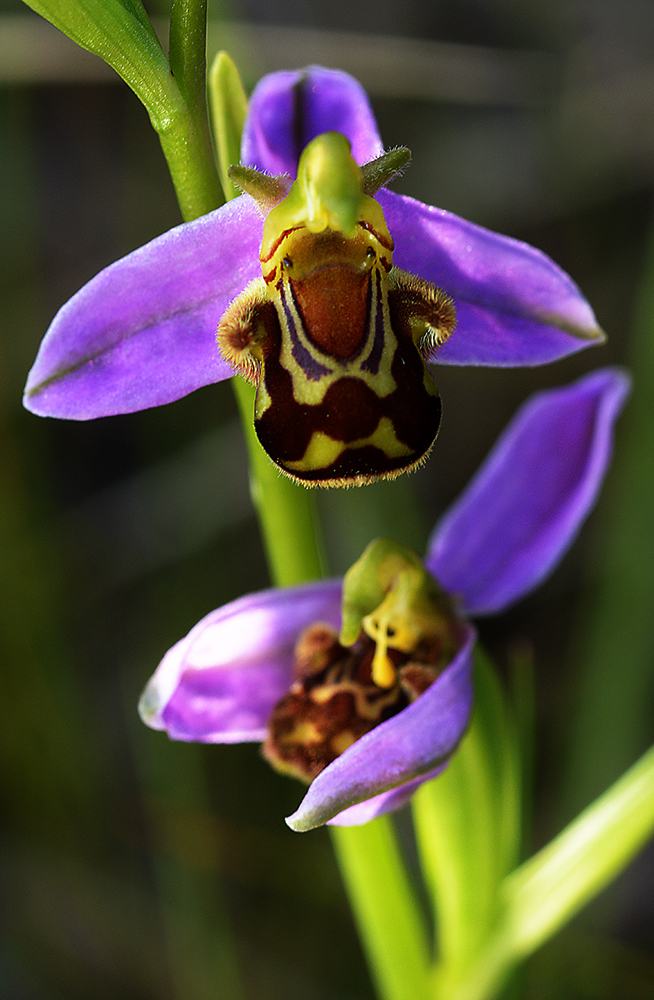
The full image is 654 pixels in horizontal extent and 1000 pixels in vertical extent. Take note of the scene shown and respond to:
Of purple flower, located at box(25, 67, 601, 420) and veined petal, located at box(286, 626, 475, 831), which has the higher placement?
purple flower, located at box(25, 67, 601, 420)

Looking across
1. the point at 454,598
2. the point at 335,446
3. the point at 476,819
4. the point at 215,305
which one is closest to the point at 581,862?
the point at 476,819

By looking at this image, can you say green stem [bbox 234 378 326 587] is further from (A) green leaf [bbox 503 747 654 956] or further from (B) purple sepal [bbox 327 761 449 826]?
(A) green leaf [bbox 503 747 654 956]

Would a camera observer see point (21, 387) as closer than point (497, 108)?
Yes

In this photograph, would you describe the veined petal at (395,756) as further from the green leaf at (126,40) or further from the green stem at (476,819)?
the green leaf at (126,40)

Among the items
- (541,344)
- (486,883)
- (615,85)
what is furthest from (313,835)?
(615,85)

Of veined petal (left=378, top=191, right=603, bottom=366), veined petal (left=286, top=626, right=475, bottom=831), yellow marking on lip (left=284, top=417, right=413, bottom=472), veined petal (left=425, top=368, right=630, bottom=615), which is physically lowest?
veined petal (left=286, top=626, right=475, bottom=831)

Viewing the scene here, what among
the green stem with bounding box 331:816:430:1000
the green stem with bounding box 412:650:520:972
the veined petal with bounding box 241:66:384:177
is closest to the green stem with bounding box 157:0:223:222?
the veined petal with bounding box 241:66:384:177

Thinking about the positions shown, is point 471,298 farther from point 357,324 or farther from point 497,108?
point 497,108

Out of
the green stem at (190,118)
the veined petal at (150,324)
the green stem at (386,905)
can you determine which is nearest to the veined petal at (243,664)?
the green stem at (386,905)
